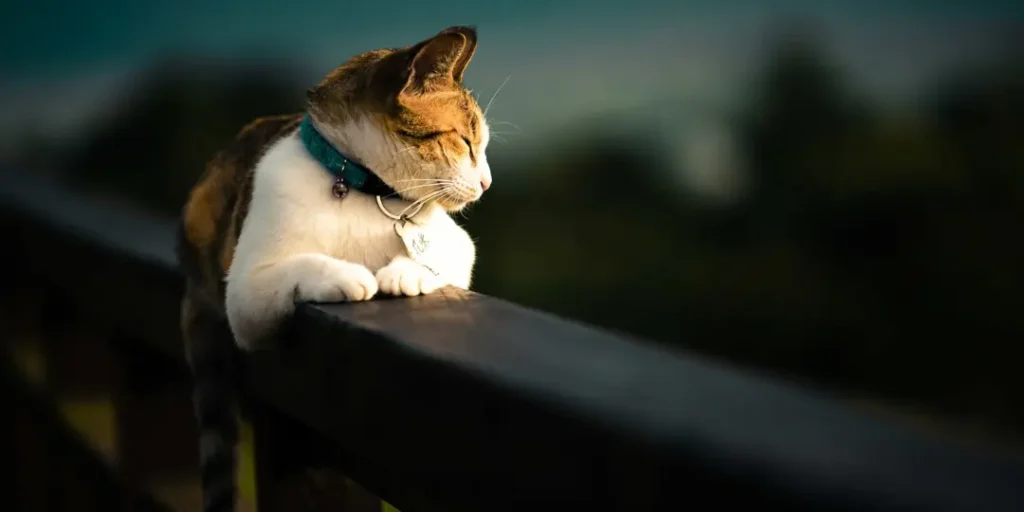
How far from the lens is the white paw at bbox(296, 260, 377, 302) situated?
84 cm

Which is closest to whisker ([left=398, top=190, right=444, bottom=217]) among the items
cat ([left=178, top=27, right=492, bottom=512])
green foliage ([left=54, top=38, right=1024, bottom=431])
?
→ cat ([left=178, top=27, right=492, bottom=512])

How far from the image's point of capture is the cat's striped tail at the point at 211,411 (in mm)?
1047

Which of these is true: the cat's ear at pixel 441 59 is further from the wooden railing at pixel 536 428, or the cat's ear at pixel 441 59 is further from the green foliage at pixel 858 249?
the green foliage at pixel 858 249

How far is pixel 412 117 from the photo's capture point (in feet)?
3.34

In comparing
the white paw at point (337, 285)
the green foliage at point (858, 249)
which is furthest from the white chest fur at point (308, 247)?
the green foliage at point (858, 249)

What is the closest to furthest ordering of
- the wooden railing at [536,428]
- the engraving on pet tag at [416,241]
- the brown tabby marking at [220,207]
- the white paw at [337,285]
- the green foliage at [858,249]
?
1. the wooden railing at [536,428]
2. the white paw at [337,285]
3. the engraving on pet tag at [416,241]
4. the brown tabby marking at [220,207]
5. the green foliage at [858,249]

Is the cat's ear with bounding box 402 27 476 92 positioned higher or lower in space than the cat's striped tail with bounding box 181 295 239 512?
higher

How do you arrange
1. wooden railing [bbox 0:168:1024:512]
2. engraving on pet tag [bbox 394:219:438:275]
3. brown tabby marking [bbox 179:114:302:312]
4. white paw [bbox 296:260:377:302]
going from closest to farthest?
wooden railing [bbox 0:168:1024:512]
white paw [bbox 296:260:377:302]
engraving on pet tag [bbox 394:219:438:275]
brown tabby marking [bbox 179:114:302:312]

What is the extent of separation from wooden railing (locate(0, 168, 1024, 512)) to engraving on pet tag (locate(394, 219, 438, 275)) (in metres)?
0.08

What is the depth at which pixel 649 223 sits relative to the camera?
736 centimetres

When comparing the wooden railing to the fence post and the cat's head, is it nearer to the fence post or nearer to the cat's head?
the fence post

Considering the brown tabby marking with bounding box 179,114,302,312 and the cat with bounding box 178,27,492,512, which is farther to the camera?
the brown tabby marking with bounding box 179,114,302,312

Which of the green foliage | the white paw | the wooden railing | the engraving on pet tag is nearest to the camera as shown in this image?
the wooden railing

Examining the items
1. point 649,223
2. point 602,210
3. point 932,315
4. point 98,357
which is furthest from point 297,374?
point 932,315
